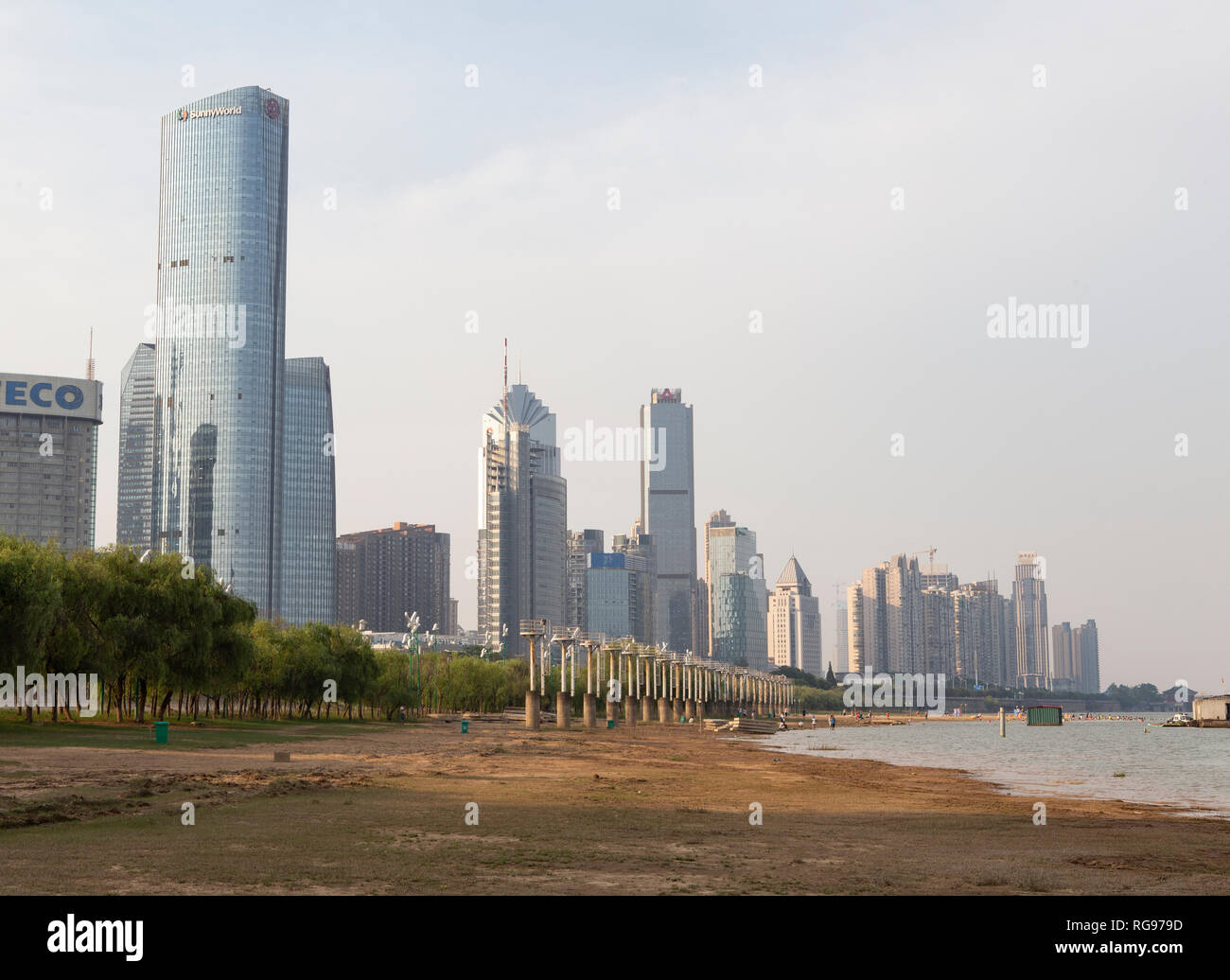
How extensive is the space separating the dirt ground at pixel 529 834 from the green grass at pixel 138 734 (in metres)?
4.92

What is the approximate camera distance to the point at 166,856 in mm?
21984

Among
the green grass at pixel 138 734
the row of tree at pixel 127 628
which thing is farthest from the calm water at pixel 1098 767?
the row of tree at pixel 127 628

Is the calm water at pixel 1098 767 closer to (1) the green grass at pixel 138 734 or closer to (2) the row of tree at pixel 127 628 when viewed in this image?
(1) the green grass at pixel 138 734

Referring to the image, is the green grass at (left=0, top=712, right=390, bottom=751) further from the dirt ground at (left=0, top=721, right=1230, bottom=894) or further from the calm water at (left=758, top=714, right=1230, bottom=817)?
the calm water at (left=758, top=714, right=1230, bottom=817)

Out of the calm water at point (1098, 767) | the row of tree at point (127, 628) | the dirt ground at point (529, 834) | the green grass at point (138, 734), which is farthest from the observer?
the row of tree at point (127, 628)

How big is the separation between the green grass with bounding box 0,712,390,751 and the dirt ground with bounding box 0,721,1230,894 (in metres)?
4.92

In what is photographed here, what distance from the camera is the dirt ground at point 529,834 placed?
818 inches

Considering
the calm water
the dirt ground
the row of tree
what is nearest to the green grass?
the row of tree

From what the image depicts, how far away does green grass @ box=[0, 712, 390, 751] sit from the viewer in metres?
55.8

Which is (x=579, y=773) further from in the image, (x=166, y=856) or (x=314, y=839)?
(x=166, y=856)

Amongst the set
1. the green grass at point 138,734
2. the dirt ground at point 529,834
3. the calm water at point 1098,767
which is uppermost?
the dirt ground at point 529,834

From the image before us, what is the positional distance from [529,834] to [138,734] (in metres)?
44.6

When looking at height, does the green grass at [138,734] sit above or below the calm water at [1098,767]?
above

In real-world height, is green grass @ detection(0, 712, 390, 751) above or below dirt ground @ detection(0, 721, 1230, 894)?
below
